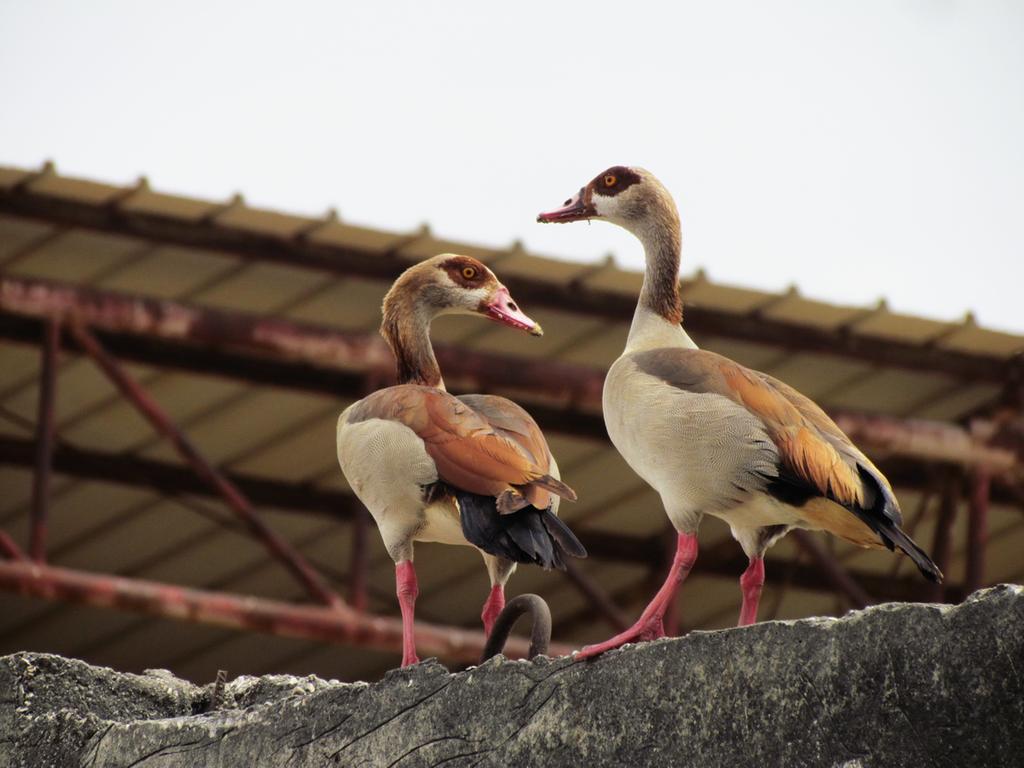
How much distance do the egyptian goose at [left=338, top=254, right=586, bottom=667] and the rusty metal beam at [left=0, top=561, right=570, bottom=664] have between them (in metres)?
4.77

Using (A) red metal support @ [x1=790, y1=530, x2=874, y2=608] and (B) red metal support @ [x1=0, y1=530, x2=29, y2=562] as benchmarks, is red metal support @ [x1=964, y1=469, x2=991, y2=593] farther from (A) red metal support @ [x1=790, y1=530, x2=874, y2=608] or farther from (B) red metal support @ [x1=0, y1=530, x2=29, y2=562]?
(B) red metal support @ [x1=0, y1=530, x2=29, y2=562]

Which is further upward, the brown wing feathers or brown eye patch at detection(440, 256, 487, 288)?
brown eye patch at detection(440, 256, 487, 288)

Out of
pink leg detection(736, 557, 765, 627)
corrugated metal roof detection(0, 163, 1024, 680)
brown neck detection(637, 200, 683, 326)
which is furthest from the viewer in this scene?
corrugated metal roof detection(0, 163, 1024, 680)

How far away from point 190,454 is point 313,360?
0.85m

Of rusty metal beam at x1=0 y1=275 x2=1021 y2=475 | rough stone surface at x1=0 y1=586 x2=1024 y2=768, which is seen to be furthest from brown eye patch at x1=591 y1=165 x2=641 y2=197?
rusty metal beam at x1=0 y1=275 x2=1021 y2=475

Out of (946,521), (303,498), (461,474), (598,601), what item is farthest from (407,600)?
(303,498)

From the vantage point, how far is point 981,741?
2.79 meters

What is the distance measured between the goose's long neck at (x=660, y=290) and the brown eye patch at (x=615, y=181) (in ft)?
0.37

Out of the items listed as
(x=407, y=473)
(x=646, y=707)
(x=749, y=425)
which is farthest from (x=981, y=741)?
(x=407, y=473)

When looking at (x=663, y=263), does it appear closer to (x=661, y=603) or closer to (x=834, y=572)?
(x=661, y=603)

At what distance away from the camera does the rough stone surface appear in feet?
9.30

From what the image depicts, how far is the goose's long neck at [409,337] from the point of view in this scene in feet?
16.8

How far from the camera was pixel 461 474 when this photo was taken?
14.3 feet

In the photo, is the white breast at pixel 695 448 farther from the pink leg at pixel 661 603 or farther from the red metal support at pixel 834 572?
the red metal support at pixel 834 572
